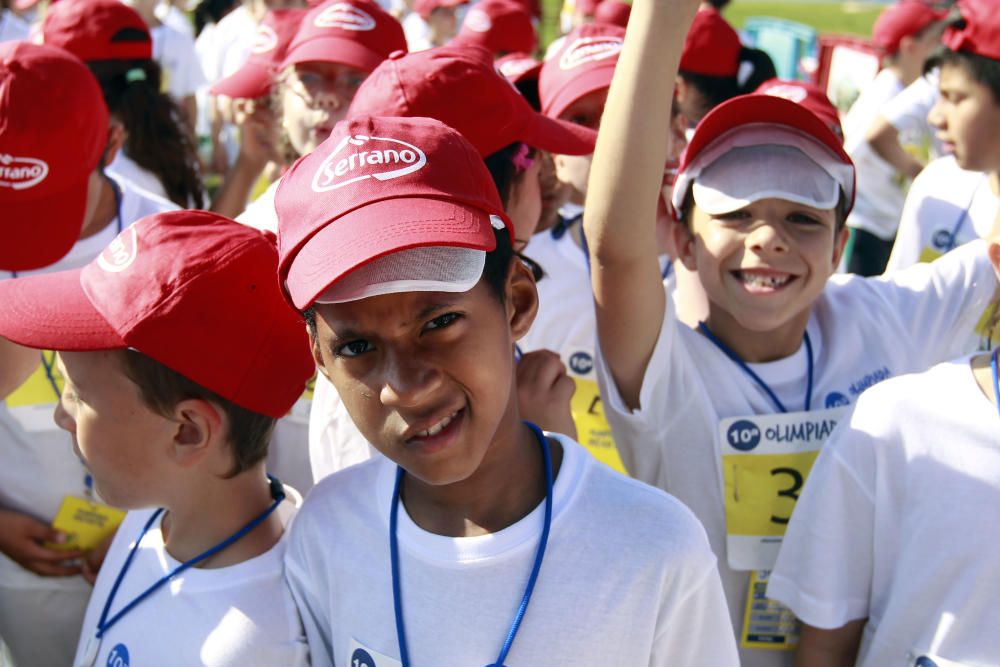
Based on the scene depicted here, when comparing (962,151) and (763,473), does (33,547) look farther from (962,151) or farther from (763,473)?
(962,151)

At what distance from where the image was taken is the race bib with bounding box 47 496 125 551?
7.61 ft

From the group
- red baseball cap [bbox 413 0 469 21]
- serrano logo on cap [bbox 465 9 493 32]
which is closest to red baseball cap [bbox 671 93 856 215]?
serrano logo on cap [bbox 465 9 493 32]

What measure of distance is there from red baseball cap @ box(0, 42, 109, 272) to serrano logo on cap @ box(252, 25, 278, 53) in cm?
128

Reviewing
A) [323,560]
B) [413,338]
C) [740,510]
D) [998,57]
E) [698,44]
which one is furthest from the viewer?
[698,44]

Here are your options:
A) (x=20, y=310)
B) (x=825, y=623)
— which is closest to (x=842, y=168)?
(x=825, y=623)

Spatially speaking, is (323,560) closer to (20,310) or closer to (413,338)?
(413,338)

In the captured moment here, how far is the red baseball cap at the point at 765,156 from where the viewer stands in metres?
2.08

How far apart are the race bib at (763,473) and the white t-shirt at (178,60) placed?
18.9 ft

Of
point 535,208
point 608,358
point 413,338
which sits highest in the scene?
point 413,338

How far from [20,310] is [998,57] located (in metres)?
2.72

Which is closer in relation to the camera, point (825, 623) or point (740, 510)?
point (825, 623)

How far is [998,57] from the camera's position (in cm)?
297

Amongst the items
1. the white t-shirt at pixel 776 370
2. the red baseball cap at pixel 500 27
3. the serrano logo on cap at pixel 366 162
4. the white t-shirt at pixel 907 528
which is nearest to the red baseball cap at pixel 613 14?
the red baseball cap at pixel 500 27

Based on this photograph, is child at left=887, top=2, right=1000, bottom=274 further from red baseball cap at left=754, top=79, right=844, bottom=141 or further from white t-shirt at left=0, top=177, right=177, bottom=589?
white t-shirt at left=0, top=177, right=177, bottom=589
